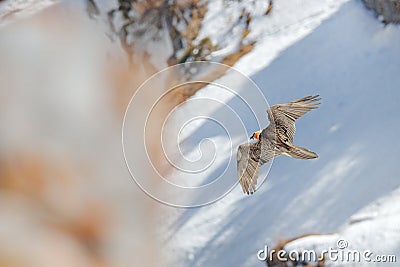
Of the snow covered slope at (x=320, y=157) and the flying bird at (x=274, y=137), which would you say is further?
the snow covered slope at (x=320, y=157)

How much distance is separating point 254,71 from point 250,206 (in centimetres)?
70

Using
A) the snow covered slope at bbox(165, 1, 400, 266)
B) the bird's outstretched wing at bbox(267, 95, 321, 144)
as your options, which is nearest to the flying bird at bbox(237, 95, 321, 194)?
the bird's outstretched wing at bbox(267, 95, 321, 144)

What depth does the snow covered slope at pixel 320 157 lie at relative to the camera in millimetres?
2252

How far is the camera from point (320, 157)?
239 cm

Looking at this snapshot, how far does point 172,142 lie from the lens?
229 centimetres

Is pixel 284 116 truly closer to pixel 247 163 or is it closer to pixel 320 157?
pixel 247 163

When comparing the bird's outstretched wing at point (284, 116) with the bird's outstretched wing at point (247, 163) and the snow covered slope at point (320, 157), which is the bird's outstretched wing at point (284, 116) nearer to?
the bird's outstretched wing at point (247, 163)

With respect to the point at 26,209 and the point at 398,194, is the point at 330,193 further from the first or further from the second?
the point at 26,209

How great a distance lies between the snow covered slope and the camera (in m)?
2.25

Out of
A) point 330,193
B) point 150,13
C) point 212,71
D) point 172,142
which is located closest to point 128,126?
point 172,142

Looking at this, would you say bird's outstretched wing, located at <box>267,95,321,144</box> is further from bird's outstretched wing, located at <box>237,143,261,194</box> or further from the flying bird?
bird's outstretched wing, located at <box>237,143,261,194</box>

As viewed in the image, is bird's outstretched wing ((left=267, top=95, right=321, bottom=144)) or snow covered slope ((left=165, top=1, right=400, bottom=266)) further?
snow covered slope ((left=165, top=1, right=400, bottom=266))

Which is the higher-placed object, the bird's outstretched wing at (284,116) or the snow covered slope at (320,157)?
the bird's outstretched wing at (284,116)

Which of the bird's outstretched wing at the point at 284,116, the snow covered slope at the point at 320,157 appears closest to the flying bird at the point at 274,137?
the bird's outstretched wing at the point at 284,116
